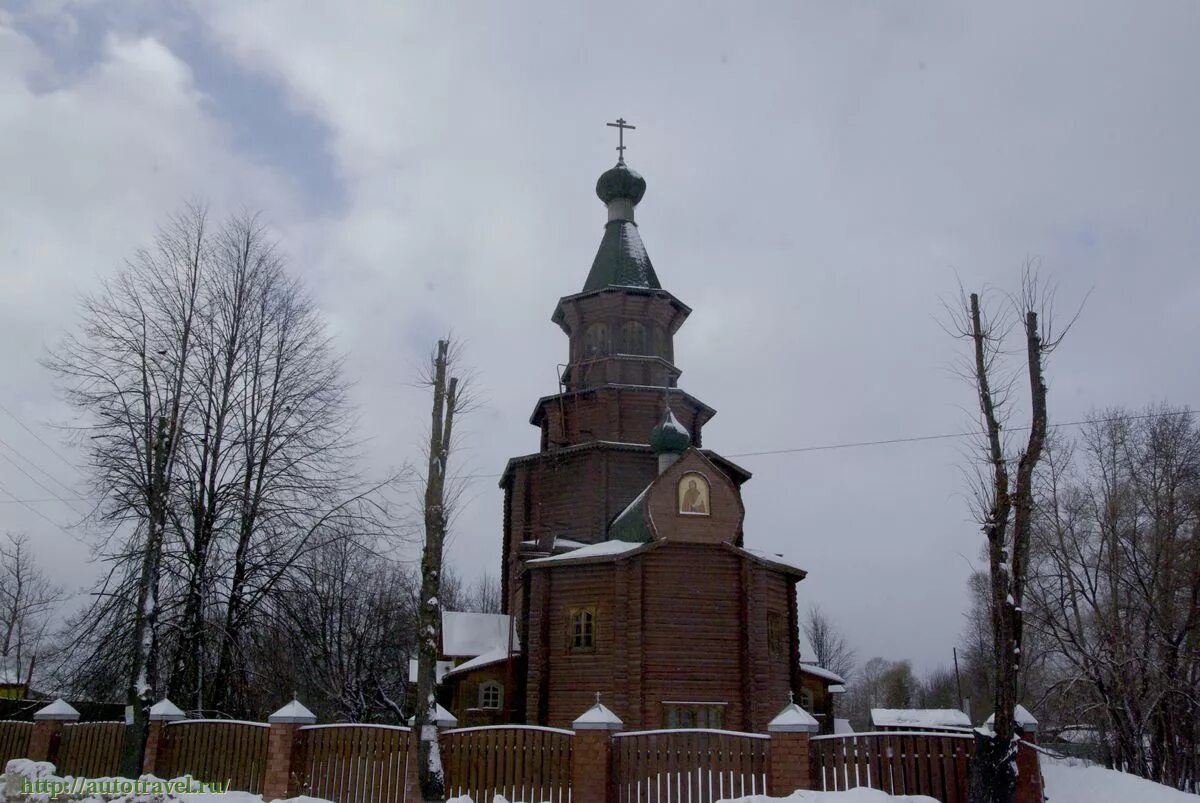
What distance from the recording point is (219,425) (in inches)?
659

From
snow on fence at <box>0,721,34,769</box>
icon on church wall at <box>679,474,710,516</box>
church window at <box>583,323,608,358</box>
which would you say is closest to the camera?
snow on fence at <box>0,721,34,769</box>

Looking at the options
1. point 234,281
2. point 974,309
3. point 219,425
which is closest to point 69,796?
point 219,425

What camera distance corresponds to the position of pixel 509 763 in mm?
11398

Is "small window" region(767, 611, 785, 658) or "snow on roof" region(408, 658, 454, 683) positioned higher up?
"small window" region(767, 611, 785, 658)

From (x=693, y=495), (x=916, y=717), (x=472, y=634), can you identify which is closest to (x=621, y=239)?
(x=693, y=495)

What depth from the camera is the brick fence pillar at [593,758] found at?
35.1ft

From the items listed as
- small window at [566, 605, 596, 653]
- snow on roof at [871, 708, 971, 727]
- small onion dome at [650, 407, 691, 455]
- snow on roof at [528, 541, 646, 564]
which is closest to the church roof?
small onion dome at [650, 407, 691, 455]

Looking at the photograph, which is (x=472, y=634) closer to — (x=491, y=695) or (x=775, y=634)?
(x=491, y=695)

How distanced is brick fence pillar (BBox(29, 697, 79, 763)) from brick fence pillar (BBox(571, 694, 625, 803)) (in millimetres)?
9390

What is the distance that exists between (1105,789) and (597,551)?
35.5 feet

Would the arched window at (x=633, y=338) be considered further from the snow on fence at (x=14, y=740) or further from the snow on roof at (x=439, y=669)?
the snow on fence at (x=14, y=740)

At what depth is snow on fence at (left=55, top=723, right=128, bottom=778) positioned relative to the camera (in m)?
13.6

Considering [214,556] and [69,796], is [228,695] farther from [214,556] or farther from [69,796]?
[69,796]

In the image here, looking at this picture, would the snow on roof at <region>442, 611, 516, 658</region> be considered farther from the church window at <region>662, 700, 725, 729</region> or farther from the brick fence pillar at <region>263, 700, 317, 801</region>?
the brick fence pillar at <region>263, 700, 317, 801</region>
